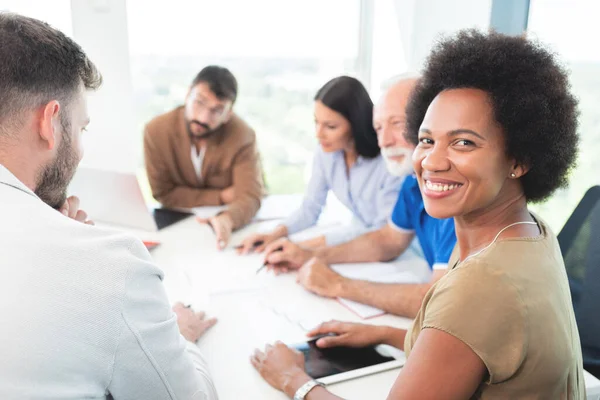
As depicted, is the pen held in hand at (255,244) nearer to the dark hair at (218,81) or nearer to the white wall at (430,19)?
the dark hair at (218,81)

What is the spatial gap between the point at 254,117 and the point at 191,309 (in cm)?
279

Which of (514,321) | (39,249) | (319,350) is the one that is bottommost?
(319,350)

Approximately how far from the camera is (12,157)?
0.84 meters

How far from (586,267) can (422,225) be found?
19.3 inches

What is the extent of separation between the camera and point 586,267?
1473mm

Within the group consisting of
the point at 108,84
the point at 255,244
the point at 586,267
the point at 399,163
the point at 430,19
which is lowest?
the point at 255,244

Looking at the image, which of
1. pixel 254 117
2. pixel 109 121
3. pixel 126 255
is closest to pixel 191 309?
pixel 126 255

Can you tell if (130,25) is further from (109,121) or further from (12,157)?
(12,157)

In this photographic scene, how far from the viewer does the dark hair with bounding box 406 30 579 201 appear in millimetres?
938

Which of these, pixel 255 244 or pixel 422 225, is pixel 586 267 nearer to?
pixel 422 225

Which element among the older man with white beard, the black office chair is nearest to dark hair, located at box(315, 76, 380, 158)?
the older man with white beard

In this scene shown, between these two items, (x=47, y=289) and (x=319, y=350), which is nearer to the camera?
(x=47, y=289)

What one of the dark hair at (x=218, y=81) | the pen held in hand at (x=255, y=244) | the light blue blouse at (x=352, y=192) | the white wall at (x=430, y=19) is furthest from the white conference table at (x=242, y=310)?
the white wall at (x=430, y=19)

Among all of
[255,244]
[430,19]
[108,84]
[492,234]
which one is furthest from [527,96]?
[108,84]
